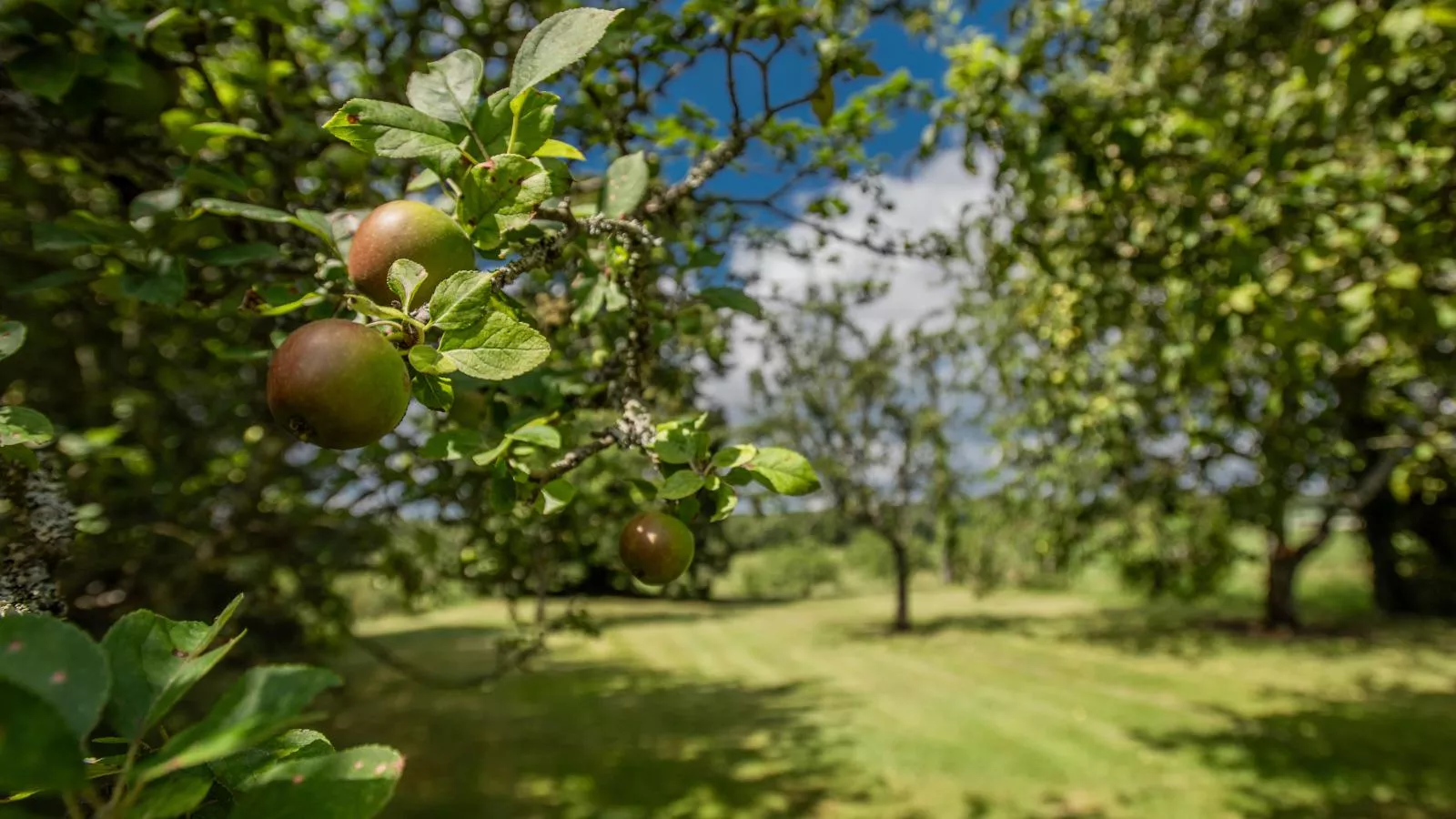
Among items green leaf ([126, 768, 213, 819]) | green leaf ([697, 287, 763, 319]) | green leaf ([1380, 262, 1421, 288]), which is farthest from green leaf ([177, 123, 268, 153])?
green leaf ([1380, 262, 1421, 288])

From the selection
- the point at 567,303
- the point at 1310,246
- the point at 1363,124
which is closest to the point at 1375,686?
the point at 1363,124

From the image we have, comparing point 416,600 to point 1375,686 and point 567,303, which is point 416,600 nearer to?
point 567,303

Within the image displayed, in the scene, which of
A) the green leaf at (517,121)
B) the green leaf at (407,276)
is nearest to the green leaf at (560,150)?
the green leaf at (517,121)

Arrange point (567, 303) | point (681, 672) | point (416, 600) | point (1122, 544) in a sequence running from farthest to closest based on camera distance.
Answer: point (681, 672)
point (1122, 544)
point (416, 600)
point (567, 303)

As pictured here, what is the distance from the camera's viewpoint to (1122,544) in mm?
14602

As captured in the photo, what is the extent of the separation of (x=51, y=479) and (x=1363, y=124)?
7011 mm

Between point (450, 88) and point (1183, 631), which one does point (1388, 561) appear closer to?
point (1183, 631)

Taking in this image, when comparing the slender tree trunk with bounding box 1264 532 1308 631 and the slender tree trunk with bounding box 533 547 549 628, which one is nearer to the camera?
the slender tree trunk with bounding box 533 547 549 628

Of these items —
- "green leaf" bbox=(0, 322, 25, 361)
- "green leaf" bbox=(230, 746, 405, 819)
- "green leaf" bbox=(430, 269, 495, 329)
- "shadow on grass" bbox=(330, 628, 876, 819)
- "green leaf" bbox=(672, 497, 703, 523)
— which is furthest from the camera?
"shadow on grass" bbox=(330, 628, 876, 819)

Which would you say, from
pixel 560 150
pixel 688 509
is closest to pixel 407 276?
pixel 560 150

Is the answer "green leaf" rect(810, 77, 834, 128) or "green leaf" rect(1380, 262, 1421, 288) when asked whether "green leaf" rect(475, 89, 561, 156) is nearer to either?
"green leaf" rect(810, 77, 834, 128)

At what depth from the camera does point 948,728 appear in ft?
37.5

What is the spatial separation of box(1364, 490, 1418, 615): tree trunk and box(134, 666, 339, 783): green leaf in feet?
93.0

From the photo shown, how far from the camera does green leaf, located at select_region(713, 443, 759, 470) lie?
1.60 m
